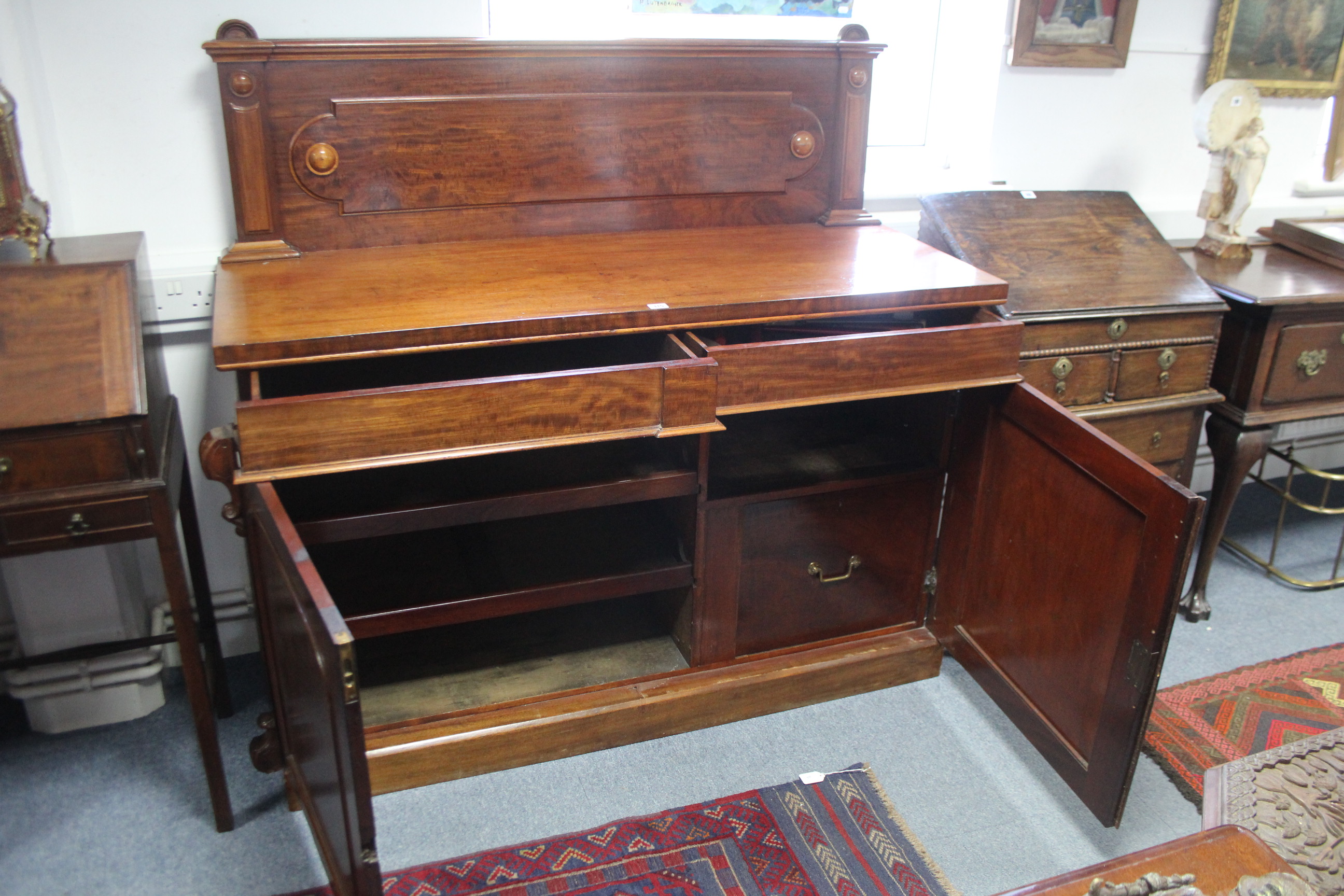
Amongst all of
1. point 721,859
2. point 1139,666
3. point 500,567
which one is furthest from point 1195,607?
point 500,567

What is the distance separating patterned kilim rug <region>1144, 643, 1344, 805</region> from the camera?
2.20m

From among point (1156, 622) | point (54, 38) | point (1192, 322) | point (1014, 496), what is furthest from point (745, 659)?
point (54, 38)

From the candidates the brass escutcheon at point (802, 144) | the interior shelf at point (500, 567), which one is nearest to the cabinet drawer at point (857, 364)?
the interior shelf at point (500, 567)

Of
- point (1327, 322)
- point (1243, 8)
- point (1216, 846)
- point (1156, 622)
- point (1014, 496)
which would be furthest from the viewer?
point (1243, 8)

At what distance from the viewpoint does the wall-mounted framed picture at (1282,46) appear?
2.90 m

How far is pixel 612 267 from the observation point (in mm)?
2021

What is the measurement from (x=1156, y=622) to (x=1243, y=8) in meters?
2.16

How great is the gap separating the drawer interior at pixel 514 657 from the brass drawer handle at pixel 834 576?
0.31 meters

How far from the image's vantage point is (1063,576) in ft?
6.25

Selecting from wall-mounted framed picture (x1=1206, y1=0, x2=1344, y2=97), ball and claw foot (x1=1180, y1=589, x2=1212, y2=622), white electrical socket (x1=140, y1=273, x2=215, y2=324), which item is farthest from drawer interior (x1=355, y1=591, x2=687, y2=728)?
wall-mounted framed picture (x1=1206, y1=0, x2=1344, y2=97)

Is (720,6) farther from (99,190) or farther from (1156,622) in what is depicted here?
(1156,622)

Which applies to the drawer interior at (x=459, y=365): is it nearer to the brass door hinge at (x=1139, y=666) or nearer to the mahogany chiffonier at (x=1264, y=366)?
the brass door hinge at (x=1139, y=666)

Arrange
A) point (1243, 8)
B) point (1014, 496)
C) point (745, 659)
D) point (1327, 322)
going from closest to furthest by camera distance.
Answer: point (1014, 496)
point (745, 659)
point (1327, 322)
point (1243, 8)

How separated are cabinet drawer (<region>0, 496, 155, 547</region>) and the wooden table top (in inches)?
13.1
